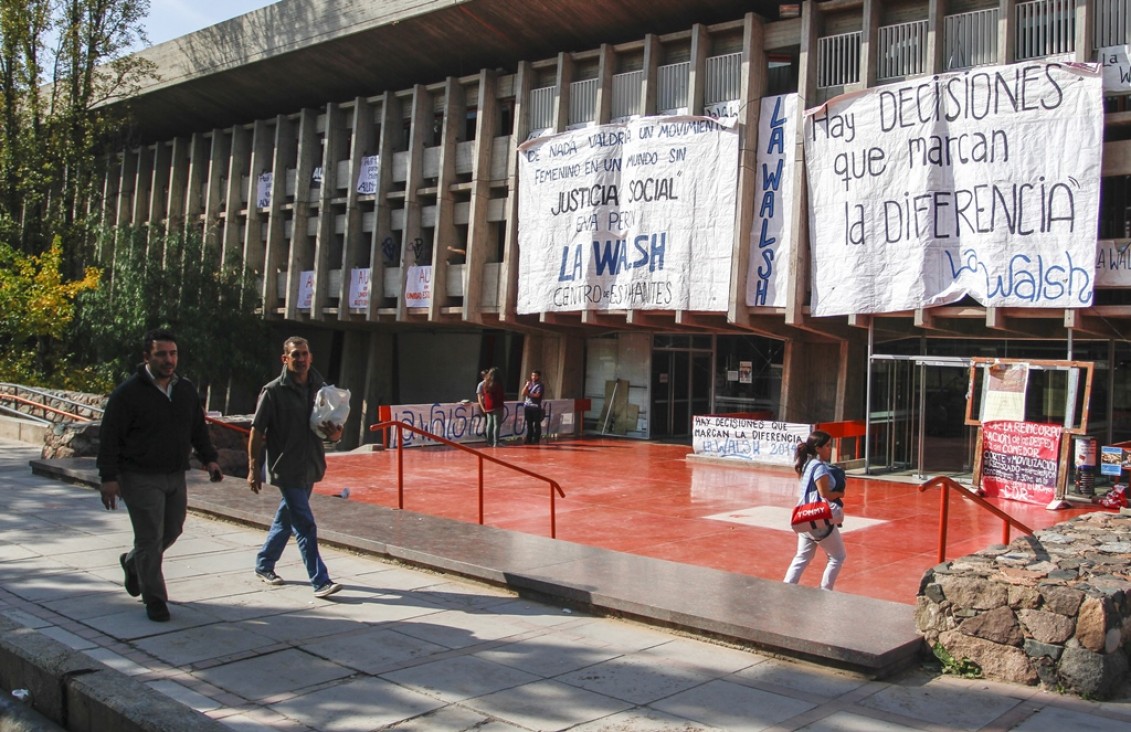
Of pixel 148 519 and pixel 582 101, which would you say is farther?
pixel 582 101

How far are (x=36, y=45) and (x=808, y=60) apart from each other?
930 inches

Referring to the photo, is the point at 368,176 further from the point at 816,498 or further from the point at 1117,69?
the point at 816,498

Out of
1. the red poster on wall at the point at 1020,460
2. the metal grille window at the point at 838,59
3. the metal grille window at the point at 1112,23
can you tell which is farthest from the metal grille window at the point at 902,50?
the red poster on wall at the point at 1020,460

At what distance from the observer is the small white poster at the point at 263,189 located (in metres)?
32.4

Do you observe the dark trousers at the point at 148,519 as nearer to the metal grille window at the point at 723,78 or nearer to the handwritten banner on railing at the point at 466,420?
the handwritten banner on railing at the point at 466,420

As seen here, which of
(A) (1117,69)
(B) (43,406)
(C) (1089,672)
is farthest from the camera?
(B) (43,406)

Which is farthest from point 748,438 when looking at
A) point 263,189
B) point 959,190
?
point 263,189

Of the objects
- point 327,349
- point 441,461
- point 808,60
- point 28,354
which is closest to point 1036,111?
point 808,60

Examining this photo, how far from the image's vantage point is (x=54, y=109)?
101 ft

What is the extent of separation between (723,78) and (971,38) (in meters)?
5.20

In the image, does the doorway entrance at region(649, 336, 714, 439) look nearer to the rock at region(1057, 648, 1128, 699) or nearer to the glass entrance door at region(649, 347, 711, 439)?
the glass entrance door at region(649, 347, 711, 439)

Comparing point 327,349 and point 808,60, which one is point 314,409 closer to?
point 808,60

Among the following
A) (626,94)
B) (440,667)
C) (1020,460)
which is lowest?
(440,667)

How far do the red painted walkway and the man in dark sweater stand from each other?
5.55 meters
